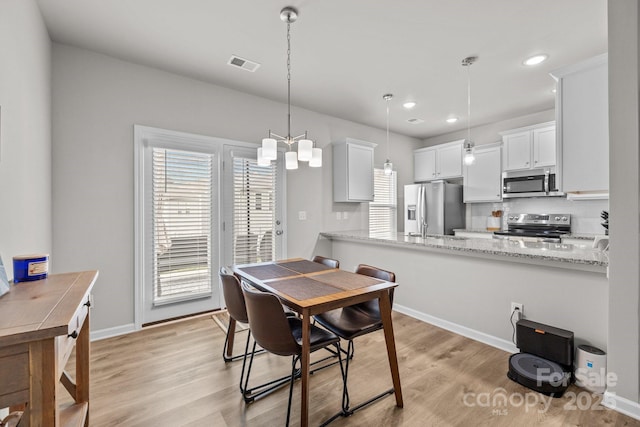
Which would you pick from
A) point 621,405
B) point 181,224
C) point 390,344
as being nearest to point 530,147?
point 621,405

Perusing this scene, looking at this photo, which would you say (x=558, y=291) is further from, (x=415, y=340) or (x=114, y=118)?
(x=114, y=118)

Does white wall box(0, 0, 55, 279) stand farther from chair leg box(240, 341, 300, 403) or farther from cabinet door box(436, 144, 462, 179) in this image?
cabinet door box(436, 144, 462, 179)

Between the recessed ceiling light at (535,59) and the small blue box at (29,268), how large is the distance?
14.2 feet

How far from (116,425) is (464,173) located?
18.4ft

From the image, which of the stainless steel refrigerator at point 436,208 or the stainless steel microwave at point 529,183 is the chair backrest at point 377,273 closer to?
the stainless steel refrigerator at point 436,208

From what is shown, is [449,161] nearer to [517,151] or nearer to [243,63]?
[517,151]

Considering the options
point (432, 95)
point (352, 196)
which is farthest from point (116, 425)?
point (432, 95)

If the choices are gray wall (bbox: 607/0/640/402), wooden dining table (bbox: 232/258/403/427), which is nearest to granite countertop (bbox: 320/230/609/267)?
gray wall (bbox: 607/0/640/402)

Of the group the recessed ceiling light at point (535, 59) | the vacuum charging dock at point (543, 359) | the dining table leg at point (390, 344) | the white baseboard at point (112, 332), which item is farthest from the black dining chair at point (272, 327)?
the recessed ceiling light at point (535, 59)

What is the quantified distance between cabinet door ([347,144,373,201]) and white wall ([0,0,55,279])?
3475 millimetres

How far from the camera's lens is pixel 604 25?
2396 millimetres

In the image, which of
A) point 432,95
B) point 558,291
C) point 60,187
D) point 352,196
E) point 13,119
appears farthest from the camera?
point 352,196

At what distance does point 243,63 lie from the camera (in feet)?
9.99

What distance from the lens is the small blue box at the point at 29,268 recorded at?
1.40 m
